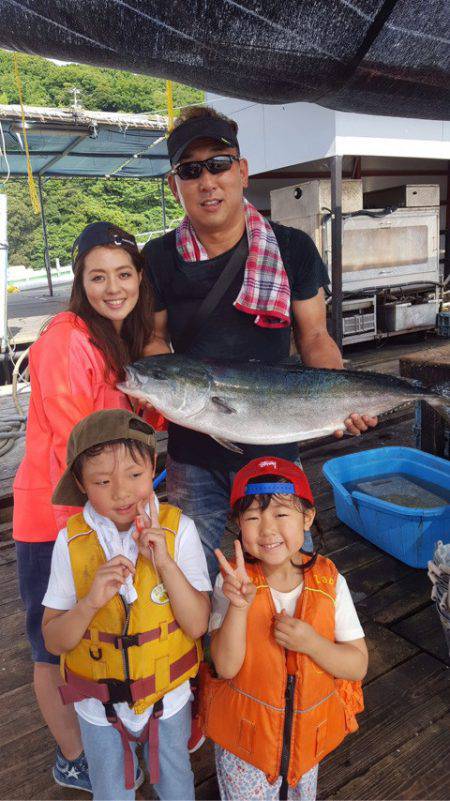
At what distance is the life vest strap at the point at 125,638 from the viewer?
1717mm

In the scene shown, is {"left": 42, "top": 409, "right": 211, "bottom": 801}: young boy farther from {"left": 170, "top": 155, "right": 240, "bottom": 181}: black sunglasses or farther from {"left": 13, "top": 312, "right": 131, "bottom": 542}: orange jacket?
{"left": 170, "top": 155, "right": 240, "bottom": 181}: black sunglasses

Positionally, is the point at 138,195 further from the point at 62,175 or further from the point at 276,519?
the point at 276,519

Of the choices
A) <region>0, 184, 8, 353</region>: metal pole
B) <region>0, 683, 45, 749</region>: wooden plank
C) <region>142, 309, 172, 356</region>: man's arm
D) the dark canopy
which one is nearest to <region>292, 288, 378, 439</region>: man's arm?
<region>142, 309, 172, 356</region>: man's arm

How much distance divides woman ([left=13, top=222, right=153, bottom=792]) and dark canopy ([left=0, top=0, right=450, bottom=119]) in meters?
1.06

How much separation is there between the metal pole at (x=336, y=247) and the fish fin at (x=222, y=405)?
6.26 m

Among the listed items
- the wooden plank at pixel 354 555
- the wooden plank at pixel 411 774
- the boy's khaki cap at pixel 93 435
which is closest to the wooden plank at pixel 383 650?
the wooden plank at pixel 411 774

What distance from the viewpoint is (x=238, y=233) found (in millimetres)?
2504

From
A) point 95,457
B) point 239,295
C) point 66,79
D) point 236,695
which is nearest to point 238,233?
point 239,295

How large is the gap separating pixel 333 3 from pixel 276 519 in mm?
1415

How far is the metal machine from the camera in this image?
9430 mm

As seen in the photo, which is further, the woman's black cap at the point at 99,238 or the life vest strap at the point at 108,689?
the woman's black cap at the point at 99,238

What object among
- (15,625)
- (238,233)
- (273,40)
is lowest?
(15,625)

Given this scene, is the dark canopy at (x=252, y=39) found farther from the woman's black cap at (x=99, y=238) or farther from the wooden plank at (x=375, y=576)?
the wooden plank at (x=375, y=576)

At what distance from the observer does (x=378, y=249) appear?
10250 mm
